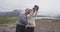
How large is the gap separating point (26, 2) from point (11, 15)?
18 centimetres

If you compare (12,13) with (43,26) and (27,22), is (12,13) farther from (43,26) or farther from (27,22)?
(43,26)

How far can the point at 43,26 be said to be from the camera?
897 mm

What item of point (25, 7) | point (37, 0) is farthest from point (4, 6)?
point (37, 0)

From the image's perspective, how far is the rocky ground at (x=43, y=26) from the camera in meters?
0.87

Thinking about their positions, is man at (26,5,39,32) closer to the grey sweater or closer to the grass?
the grey sweater

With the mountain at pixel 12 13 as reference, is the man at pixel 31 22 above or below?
below

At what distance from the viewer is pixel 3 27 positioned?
87cm

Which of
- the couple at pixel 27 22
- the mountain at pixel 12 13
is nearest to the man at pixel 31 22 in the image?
the couple at pixel 27 22

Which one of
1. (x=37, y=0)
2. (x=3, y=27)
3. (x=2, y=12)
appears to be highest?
(x=37, y=0)

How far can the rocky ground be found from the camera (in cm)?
87

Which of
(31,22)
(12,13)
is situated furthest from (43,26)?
(12,13)

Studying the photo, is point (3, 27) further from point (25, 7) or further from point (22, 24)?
point (25, 7)

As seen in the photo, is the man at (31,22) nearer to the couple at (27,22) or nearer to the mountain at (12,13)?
the couple at (27,22)

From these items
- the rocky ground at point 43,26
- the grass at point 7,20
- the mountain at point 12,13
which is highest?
the mountain at point 12,13
